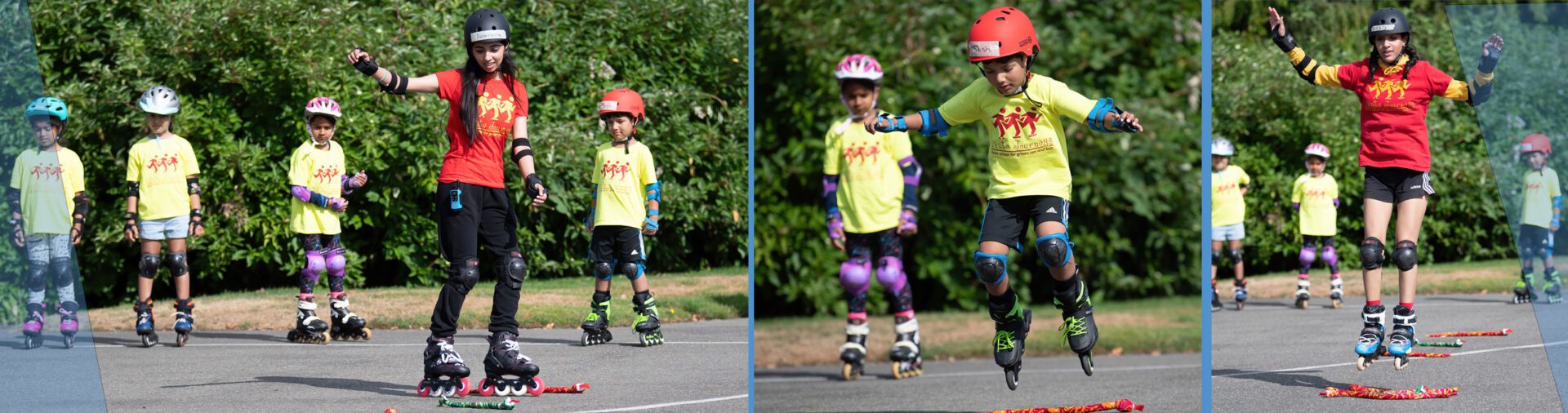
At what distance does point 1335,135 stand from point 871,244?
3739 mm

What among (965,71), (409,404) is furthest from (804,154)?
(409,404)

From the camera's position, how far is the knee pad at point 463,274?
7.74 m

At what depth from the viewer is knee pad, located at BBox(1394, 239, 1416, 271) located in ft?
24.1

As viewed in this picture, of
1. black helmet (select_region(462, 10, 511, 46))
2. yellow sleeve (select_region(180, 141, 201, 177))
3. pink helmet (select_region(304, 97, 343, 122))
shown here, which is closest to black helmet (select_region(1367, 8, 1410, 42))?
black helmet (select_region(462, 10, 511, 46))

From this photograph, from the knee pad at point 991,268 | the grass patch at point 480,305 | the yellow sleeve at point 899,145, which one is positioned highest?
the yellow sleeve at point 899,145

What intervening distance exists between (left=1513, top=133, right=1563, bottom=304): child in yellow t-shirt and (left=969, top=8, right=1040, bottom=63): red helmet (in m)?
3.50

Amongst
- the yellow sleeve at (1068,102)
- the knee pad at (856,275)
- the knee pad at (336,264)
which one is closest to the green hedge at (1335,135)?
the yellow sleeve at (1068,102)

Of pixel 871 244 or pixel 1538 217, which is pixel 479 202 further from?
pixel 1538 217

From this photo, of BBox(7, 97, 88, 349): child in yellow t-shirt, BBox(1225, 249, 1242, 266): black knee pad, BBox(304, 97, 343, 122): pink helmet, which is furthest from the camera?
BBox(304, 97, 343, 122): pink helmet

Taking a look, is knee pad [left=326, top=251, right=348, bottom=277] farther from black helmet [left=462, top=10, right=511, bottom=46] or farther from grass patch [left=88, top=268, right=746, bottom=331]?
black helmet [left=462, top=10, right=511, bottom=46]

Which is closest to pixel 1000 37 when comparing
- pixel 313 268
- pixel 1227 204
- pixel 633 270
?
pixel 1227 204

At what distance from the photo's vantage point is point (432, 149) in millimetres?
9219

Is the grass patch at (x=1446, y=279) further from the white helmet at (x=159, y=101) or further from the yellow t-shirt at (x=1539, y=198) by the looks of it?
the white helmet at (x=159, y=101)

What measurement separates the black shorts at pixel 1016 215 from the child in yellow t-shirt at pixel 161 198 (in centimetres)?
539
